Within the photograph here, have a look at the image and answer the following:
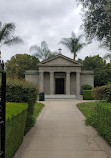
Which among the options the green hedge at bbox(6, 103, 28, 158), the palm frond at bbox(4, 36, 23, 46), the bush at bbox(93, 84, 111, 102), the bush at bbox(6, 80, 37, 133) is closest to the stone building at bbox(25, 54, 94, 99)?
the palm frond at bbox(4, 36, 23, 46)

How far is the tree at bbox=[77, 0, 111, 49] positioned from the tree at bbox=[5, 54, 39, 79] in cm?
2633

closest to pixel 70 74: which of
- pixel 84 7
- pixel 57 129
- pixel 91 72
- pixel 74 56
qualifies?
pixel 91 72

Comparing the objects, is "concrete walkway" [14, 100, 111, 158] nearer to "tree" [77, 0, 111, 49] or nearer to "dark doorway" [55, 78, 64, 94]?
"tree" [77, 0, 111, 49]

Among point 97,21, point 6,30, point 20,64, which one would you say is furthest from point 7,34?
point 20,64

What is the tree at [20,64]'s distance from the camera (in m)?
36.1

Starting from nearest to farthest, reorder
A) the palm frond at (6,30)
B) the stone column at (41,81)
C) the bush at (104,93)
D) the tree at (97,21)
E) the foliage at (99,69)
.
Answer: the bush at (104,93)
the tree at (97,21)
the palm frond at (6,30)
the stone column at (41,81)
the foliage at (99,69)

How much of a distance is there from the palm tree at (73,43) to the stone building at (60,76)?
22.4 feet

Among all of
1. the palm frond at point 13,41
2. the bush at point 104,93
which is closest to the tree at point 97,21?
the bush at point 104,93

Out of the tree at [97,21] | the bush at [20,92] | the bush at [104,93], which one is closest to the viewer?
the bush at [20,92]

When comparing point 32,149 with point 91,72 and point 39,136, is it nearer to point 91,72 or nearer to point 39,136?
point 39,136

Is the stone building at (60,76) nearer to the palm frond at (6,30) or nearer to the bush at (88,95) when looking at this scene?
the bush at (88,95)

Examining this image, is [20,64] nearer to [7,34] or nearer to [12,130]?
[7,34]

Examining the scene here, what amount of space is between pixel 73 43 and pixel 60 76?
8.83 meters

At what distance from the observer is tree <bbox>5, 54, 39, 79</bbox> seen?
118 ft
